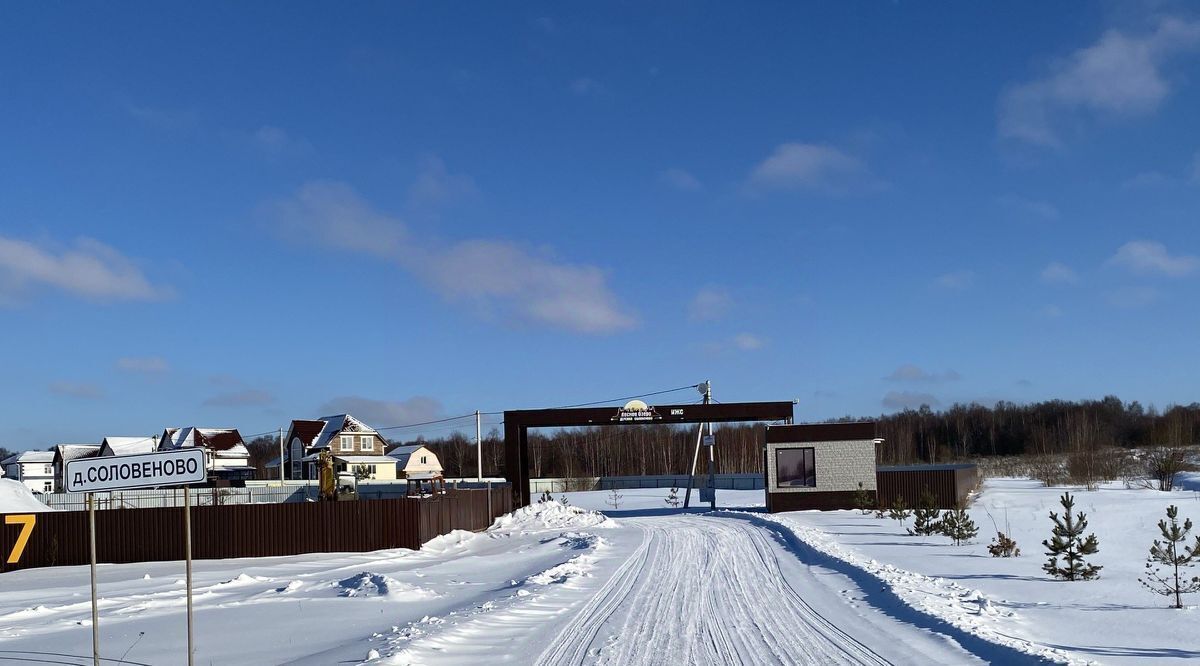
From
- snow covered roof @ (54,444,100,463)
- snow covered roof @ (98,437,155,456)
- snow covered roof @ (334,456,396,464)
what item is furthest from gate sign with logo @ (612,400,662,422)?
snow covered roof @ (54,444,100,463)

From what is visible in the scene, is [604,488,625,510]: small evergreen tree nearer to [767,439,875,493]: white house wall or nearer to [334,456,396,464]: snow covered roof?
[767,439,875,493]: white house wall

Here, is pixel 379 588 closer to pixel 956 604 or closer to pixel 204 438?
pixel 956 604

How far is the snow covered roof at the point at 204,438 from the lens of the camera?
79.0 metres

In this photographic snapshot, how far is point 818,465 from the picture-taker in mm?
38906

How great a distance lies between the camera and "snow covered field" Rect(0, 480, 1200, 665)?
1027 cm

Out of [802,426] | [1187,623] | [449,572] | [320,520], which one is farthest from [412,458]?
[1187,623]

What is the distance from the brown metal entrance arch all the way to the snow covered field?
Answer: 14144 mm

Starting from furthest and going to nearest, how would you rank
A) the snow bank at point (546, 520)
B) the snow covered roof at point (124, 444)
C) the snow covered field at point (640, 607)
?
the snow covered roof at point (124, 444) → the snow bank at point (546, 520) → the snow covered field at point (640, 607)

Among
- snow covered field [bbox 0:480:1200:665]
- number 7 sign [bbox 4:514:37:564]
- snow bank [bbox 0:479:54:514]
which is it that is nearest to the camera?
snow covered field [bbox 0:480:1200:665]

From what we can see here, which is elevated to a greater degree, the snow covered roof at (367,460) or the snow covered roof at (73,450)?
the snow covered roof at (73,450)

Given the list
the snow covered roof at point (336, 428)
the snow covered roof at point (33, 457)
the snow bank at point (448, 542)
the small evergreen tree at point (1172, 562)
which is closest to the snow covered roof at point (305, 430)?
the snow covered roof at point (336, 428)

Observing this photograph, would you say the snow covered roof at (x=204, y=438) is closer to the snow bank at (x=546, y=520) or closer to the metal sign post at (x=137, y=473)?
the snow bank at (x=546, y=520)

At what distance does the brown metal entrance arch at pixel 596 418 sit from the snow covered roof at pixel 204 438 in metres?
45.7

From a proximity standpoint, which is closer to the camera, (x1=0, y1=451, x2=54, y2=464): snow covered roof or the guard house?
the guard house
